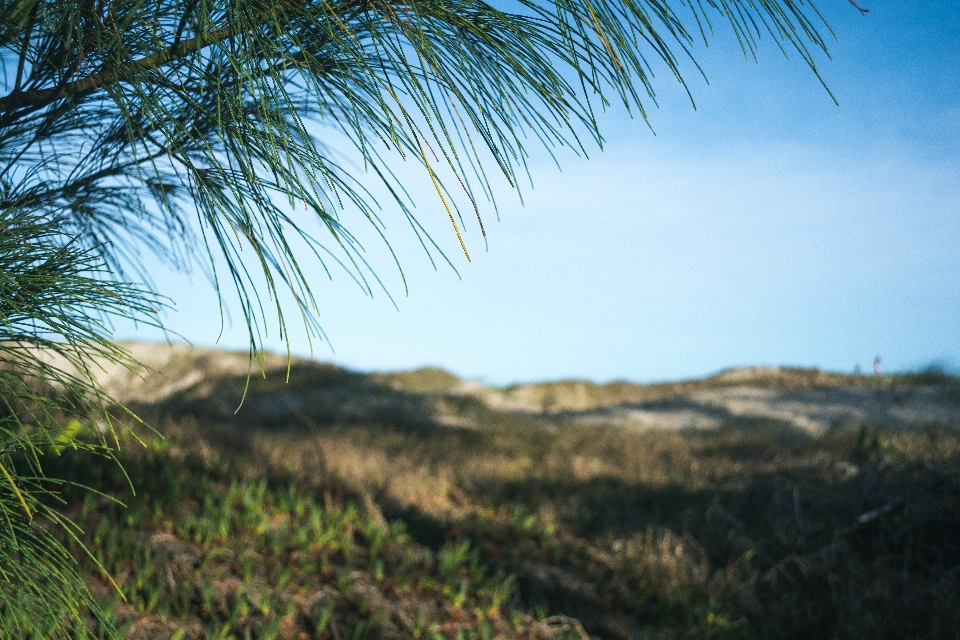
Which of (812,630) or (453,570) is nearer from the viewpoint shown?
(812,630)

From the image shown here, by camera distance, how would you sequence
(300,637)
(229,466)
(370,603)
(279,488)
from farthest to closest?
(229,466)
(279,488)
(370,603)
(300,637)

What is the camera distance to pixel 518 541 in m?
5.38

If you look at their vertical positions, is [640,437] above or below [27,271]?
below

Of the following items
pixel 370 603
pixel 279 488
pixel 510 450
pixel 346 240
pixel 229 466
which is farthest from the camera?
pixel 510 450

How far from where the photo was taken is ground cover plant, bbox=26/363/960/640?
3881 mm

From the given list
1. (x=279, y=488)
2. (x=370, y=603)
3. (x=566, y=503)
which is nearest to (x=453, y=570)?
(x=370, y=603)

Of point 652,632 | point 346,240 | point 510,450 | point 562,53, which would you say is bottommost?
point 652,632

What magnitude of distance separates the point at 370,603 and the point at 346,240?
8.89 ft

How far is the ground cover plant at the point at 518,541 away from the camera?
3881mm

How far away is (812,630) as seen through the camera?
419cm

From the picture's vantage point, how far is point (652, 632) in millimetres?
4258

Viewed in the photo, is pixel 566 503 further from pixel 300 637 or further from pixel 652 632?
pixel 300 637

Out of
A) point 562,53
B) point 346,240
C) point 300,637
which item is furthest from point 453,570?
point 562,53

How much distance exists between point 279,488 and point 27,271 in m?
3.61
